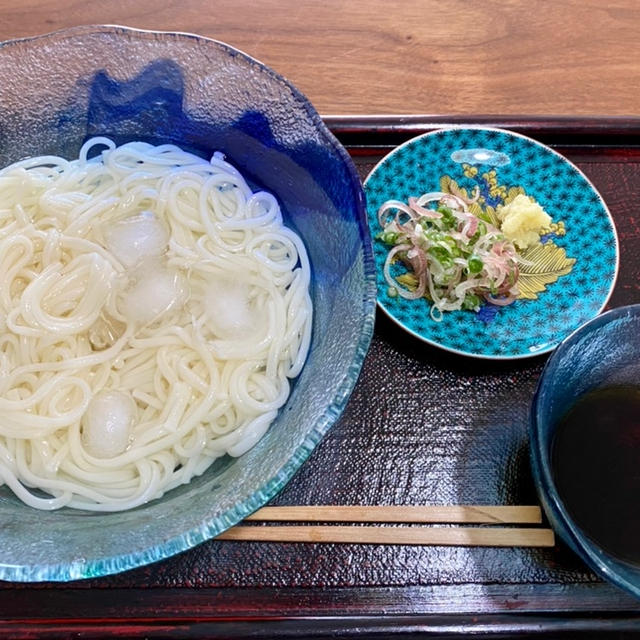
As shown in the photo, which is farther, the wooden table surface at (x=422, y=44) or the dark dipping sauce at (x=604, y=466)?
the wooden table surface at (x=422, y=44)

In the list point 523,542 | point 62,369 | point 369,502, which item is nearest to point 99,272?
point 62,369

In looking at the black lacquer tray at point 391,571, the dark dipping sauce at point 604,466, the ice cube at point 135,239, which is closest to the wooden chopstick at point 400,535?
the black lacquer tray at point 391,571

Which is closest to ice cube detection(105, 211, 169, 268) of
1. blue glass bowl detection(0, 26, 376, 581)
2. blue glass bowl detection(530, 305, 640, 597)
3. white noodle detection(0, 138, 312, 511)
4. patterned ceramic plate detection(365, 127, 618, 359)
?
white noodle detection(0, 138, 312, 511)

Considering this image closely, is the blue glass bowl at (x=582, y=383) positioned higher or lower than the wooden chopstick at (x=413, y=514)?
higher

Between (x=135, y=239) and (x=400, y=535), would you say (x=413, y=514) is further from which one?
(x=135, y=239)

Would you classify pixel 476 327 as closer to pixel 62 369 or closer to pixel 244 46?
pixel 62 369

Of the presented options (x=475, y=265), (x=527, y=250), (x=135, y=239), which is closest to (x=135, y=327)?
(x=135, y=239)

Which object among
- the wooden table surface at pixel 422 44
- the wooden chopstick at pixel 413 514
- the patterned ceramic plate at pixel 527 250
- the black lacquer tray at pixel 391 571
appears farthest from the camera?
the wooden table surface at pixel 422 44

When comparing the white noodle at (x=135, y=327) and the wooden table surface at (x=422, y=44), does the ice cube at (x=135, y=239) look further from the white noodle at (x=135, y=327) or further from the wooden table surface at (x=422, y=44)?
the wooden table surface at (x=422, y=44)
